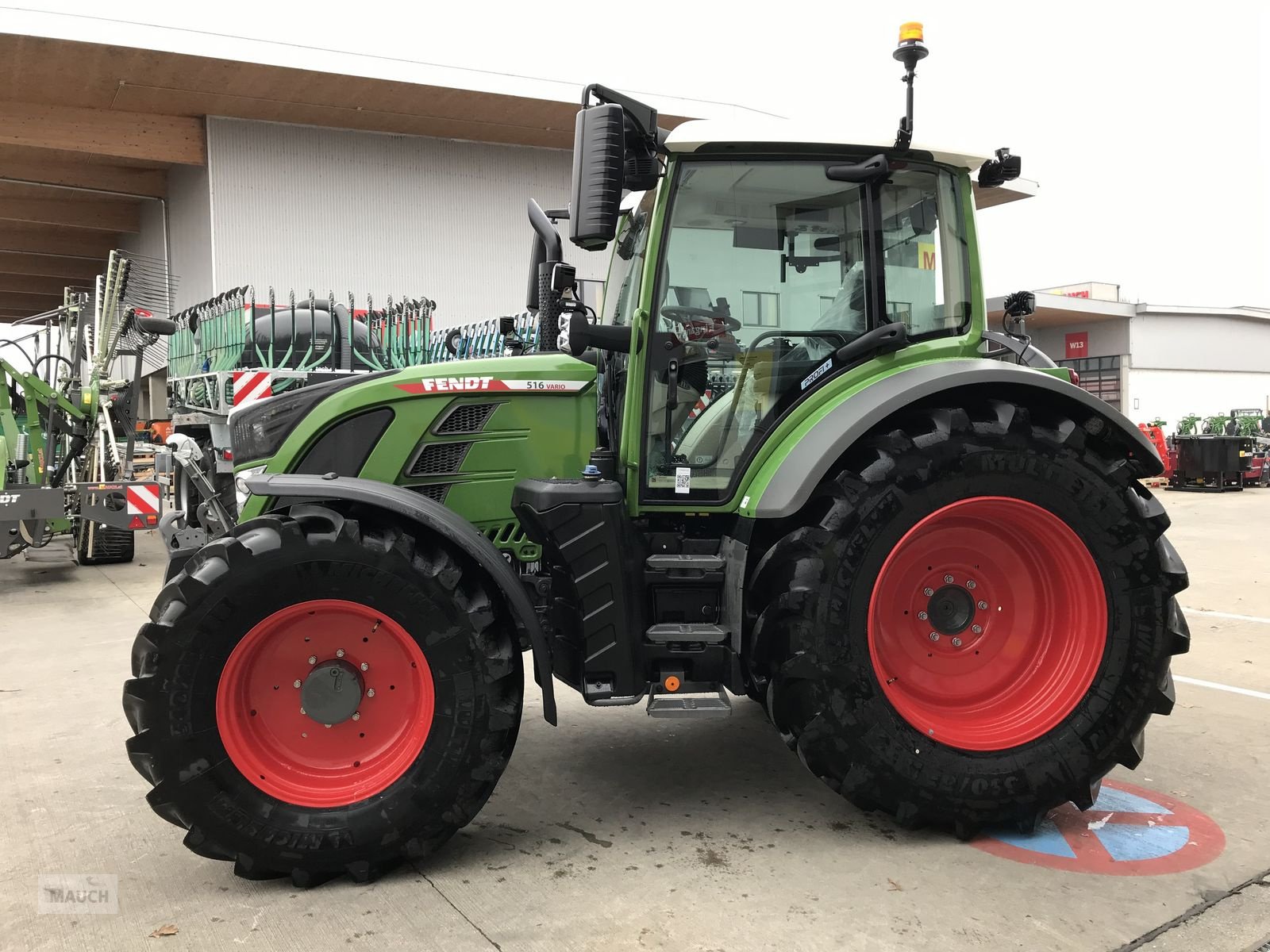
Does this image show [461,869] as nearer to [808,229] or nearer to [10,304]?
[808,229]

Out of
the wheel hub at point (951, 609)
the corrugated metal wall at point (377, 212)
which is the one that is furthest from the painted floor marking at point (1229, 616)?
the corrugated metal wall at point (377, 212)

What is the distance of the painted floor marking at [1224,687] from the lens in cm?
503

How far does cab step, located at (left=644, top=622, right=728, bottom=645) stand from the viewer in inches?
130

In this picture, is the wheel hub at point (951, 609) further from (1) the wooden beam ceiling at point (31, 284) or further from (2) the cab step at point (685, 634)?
(1) the wooden beam ceiling at point (31, 284)

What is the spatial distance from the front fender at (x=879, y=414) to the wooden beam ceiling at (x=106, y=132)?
1572 cm

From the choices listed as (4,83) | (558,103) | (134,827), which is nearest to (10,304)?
(4,83)

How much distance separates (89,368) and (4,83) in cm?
720

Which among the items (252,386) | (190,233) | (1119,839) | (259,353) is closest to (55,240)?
(190,233)

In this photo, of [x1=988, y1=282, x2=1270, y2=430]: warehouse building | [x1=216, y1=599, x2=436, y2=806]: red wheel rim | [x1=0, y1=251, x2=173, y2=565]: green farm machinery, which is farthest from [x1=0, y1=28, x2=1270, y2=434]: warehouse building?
[x1=988, y1=282, x2=1270, y2=430]: warehouse building

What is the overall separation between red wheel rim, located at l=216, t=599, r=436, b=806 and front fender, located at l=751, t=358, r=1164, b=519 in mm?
1278

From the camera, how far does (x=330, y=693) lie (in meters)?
3.07

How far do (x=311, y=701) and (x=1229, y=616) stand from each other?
259 inches

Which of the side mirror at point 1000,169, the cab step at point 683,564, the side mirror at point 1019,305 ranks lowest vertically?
the cab step at point 683,564

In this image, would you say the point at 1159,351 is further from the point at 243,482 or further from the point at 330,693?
the point at 330,693
